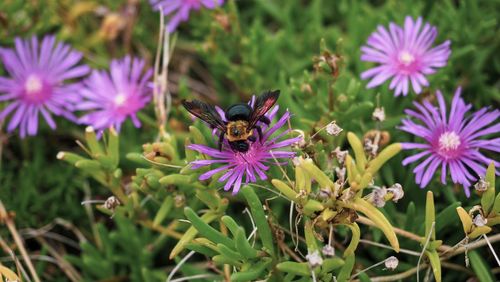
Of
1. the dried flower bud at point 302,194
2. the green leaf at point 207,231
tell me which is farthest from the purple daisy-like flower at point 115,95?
the dried flower bud at point 302,194

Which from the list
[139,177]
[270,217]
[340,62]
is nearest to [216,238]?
[270,217]

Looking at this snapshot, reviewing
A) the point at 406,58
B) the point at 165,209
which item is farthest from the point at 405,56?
the point at 165,209

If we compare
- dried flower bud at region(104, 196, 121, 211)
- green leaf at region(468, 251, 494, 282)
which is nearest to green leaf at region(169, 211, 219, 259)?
dried flower bud at region(104, 196, 121, 211)

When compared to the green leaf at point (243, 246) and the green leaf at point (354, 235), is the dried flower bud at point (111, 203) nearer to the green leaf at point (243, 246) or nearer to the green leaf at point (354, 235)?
the green leaf at point (243, 246)

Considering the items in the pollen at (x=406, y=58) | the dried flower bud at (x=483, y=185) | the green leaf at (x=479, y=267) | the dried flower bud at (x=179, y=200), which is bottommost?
the dried flower bud at (x=179, y=200)

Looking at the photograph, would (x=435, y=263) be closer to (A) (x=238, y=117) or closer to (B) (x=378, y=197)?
(B) (x=378, y=197)

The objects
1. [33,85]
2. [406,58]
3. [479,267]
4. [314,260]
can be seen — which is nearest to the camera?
[314,260]

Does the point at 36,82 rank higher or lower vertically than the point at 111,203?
higher
